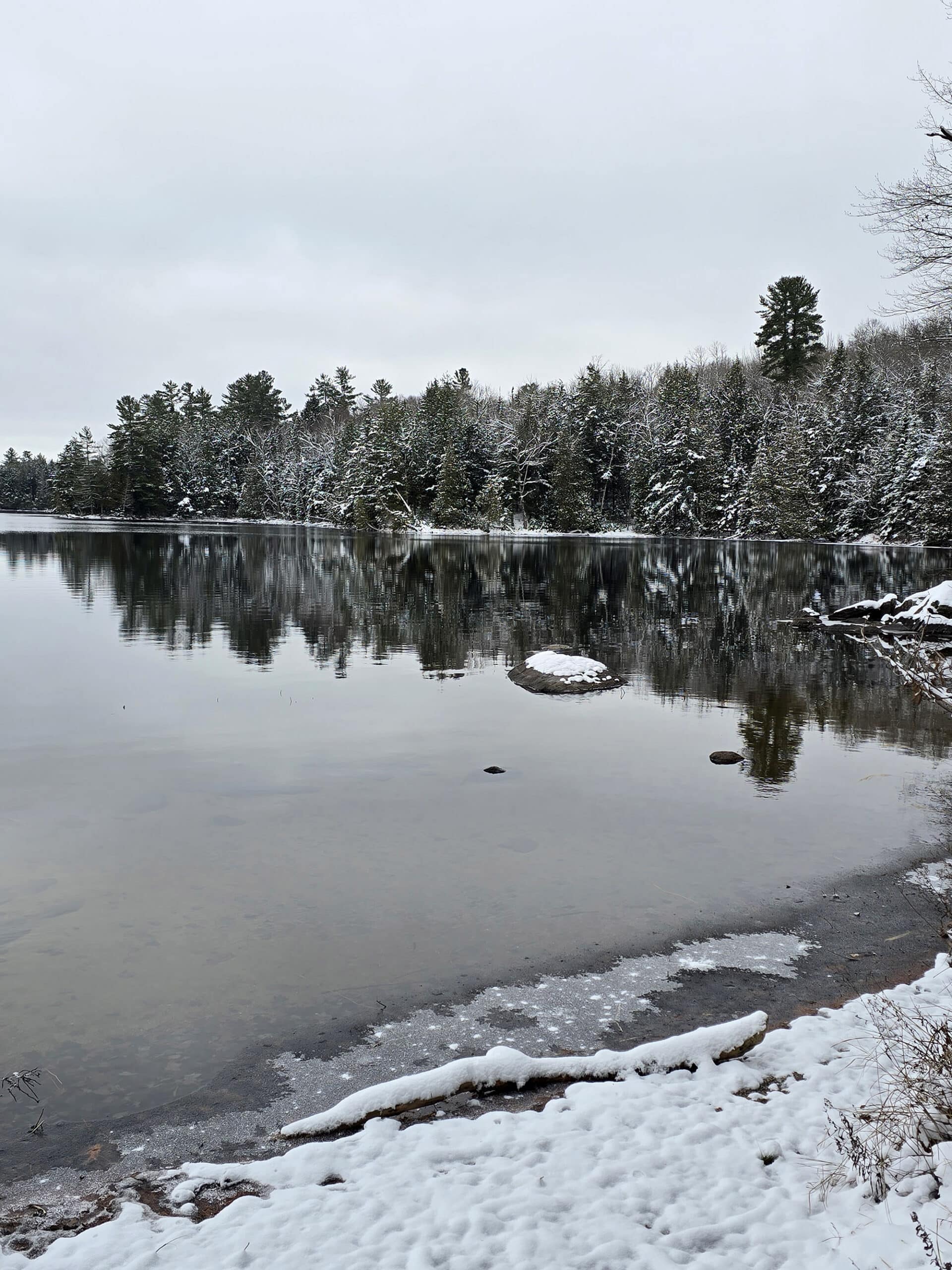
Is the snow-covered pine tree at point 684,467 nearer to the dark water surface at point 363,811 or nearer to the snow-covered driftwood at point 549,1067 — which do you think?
the dark water surface at point 363,811

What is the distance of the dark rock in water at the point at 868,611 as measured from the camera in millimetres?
24891

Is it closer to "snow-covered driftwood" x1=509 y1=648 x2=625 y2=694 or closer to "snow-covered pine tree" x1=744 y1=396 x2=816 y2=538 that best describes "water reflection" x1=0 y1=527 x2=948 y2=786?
"snow-covered driftwood" x1=509 y1=648 x2=625 y2=694

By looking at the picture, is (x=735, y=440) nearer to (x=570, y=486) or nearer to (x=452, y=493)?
(x=570, y=486)

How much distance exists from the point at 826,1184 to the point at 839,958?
297 cm

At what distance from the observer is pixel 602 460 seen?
A: 86.2 metres

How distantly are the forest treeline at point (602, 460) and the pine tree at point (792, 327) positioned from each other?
56.0 inches

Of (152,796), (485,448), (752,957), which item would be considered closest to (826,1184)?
(752,957)

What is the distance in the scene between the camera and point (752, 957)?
21.6 feet

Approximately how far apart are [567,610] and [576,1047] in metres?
23.2

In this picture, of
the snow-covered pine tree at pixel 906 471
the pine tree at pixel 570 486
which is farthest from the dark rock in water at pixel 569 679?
the pine tree at pixel 570 486

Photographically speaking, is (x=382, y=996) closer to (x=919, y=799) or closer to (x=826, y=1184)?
(x=826, y=1184)

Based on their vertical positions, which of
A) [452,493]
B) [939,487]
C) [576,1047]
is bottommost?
[576,1047]

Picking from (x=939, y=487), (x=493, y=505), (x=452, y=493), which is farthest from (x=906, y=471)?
(x=452, y=493)

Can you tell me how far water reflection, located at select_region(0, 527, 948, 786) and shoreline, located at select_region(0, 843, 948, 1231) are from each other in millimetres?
3883
